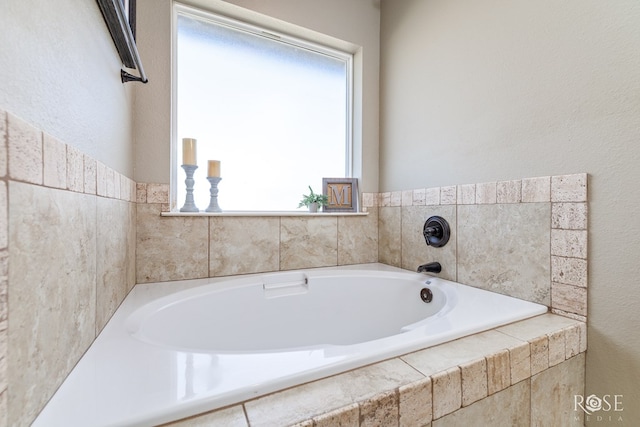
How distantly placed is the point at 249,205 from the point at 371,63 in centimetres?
132

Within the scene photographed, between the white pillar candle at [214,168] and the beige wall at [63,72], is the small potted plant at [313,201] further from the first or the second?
the beige wall at [63,72]

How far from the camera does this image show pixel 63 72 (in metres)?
0.57

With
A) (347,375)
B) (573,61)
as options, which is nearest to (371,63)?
(573,61)

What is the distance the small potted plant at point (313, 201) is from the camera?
1.77 metres

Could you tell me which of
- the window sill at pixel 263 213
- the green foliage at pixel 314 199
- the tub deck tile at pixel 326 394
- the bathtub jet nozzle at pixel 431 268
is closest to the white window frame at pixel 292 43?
the window sill at pixel 263 213

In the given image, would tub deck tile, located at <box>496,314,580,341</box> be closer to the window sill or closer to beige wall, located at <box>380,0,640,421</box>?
beige wall, located at <box>380,0,640,421</box>

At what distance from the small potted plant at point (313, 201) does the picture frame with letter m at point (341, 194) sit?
0.04 m

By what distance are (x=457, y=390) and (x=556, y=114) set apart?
1009mm

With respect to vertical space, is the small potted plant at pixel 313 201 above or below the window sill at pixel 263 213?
above

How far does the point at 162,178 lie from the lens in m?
1.37

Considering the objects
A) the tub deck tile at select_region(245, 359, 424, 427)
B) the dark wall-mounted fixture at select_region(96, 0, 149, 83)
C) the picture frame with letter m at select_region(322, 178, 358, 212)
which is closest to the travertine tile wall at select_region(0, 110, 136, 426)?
the tub deck tile at select_region(245, 359, 424, 427)

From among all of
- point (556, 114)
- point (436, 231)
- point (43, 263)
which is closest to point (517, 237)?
point (436, 231)

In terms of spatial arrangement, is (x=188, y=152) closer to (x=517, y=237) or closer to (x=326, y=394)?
(x=326, y=394)

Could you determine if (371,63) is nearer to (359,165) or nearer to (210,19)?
(359,165)
